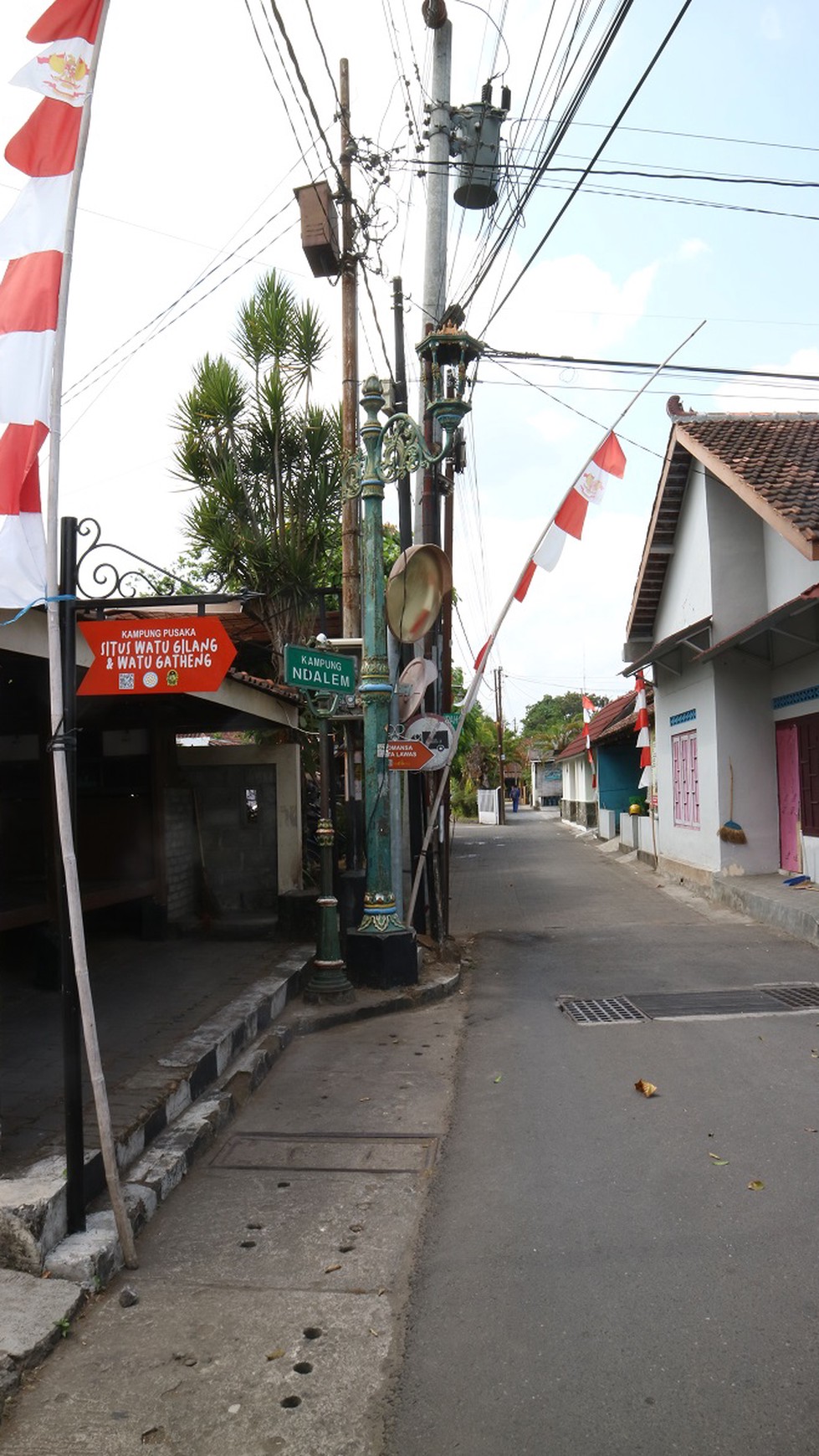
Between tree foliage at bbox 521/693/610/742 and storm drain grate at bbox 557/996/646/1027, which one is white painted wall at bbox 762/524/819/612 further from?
tree foliage at bbox 521/693/610/742

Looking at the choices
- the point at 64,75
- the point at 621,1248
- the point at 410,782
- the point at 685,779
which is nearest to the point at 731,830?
the point at 685,779

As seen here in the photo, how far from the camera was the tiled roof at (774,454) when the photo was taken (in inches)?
425

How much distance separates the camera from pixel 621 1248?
3.92m

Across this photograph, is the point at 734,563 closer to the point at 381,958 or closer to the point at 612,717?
the point at 381,958

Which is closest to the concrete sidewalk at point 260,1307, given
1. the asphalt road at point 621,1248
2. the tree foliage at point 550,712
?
the asphalt road at point 621,1248

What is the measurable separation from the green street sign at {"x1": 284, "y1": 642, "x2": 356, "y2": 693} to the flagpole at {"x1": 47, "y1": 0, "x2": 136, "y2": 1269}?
3.53m

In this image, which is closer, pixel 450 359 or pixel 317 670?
pixel 317 670

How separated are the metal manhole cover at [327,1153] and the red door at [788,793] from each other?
9703 millimetres

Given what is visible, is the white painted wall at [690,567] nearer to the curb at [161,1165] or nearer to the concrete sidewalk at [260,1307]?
the curb at [161,1165]

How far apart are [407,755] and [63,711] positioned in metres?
5.11

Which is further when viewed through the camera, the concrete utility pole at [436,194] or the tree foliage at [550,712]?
the tree foliage at [550,712]

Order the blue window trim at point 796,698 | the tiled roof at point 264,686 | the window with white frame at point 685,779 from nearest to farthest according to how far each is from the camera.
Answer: the tiled roof at point 264,686 → the blue window trim at point 796,698 → the window with white frame at point 685,779

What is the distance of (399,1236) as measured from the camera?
4223mm

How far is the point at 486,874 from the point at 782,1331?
17.4m
